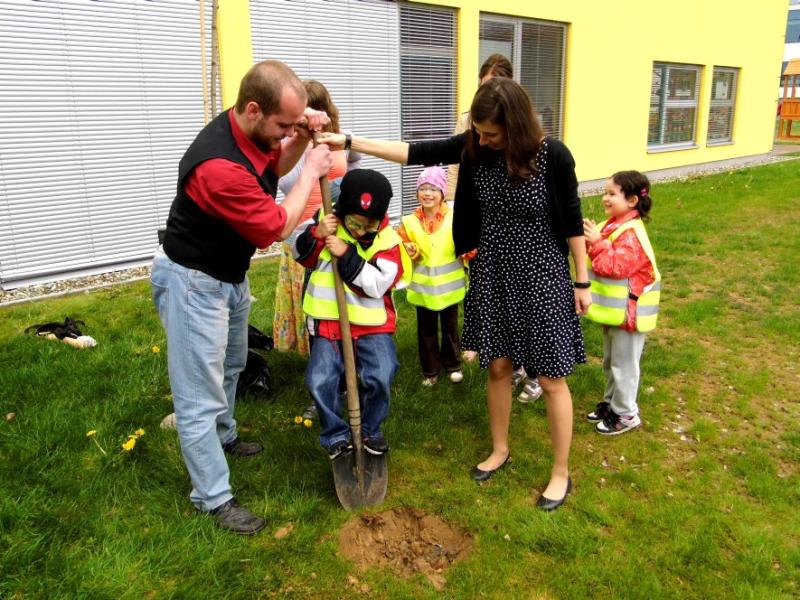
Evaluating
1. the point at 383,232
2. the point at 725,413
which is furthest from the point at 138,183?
the point at 725,413

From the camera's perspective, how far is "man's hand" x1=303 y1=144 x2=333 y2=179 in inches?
107

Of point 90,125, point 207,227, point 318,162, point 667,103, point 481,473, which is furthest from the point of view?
point 667,103

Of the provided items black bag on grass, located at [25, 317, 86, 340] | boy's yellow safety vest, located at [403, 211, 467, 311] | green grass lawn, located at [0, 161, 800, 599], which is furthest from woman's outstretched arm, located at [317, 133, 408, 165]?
black bag on grass, located at [25, 317, 86, 340]

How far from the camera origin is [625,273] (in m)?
3.64

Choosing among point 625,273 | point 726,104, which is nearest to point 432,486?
point 625,273

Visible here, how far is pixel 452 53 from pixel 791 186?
287 inches

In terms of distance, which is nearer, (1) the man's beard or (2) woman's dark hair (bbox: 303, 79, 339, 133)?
(1) the man's beard

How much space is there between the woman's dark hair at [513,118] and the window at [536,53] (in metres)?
8.22

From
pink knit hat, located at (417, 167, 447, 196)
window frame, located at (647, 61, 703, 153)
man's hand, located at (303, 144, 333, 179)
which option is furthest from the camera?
window frame, located at (647, 61, 703, 153)

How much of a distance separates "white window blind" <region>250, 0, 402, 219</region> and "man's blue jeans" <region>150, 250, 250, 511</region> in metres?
5.61

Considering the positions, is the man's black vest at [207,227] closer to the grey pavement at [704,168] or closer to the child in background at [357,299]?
the child in background at [357,299]

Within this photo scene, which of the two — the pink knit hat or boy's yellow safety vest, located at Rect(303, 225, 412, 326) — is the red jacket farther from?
boy's yellow safety vest, located at Rect(303, 225, 412, 326)

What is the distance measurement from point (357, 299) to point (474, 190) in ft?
2.46

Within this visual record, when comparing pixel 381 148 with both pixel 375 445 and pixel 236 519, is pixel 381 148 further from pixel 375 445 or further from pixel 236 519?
pixel 236 519
